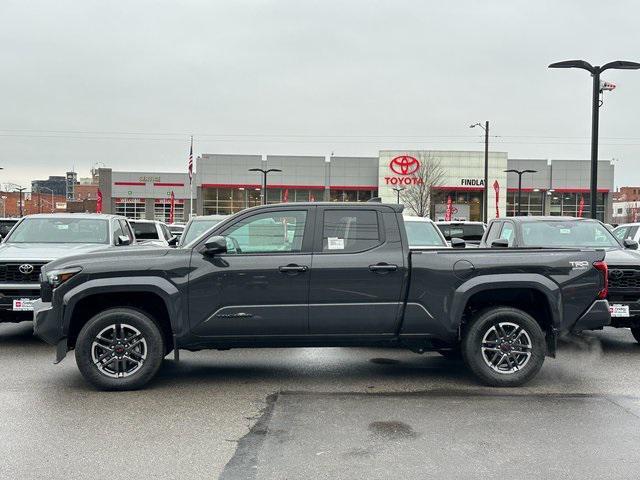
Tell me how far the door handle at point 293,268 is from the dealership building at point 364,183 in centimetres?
5391

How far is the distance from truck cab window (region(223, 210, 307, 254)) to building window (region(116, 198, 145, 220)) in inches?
2406

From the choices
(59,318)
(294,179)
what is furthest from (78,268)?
(294,179)

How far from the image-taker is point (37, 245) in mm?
10398

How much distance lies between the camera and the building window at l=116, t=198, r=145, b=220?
214 feet

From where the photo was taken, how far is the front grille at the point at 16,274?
29.8ft

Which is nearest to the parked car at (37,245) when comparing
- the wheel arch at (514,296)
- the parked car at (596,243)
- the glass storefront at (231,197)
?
the wheel arch at (514,296)

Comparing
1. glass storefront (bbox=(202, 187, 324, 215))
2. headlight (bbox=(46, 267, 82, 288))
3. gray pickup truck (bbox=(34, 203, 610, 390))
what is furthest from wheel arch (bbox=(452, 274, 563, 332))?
glass storefront (bbox=(202, 187, 324, 215))

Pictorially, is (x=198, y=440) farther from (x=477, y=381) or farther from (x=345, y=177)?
(x=345, y=177)

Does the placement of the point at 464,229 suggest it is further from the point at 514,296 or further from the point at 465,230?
the point at 514,296

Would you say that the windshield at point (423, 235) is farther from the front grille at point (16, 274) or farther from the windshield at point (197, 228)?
the front grille at point (16, 274)

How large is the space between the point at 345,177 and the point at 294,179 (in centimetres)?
489

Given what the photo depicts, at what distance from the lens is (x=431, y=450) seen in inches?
197

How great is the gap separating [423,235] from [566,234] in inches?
108

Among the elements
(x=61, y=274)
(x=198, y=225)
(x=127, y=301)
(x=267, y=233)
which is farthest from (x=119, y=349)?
Result: (x=198, y=225)
